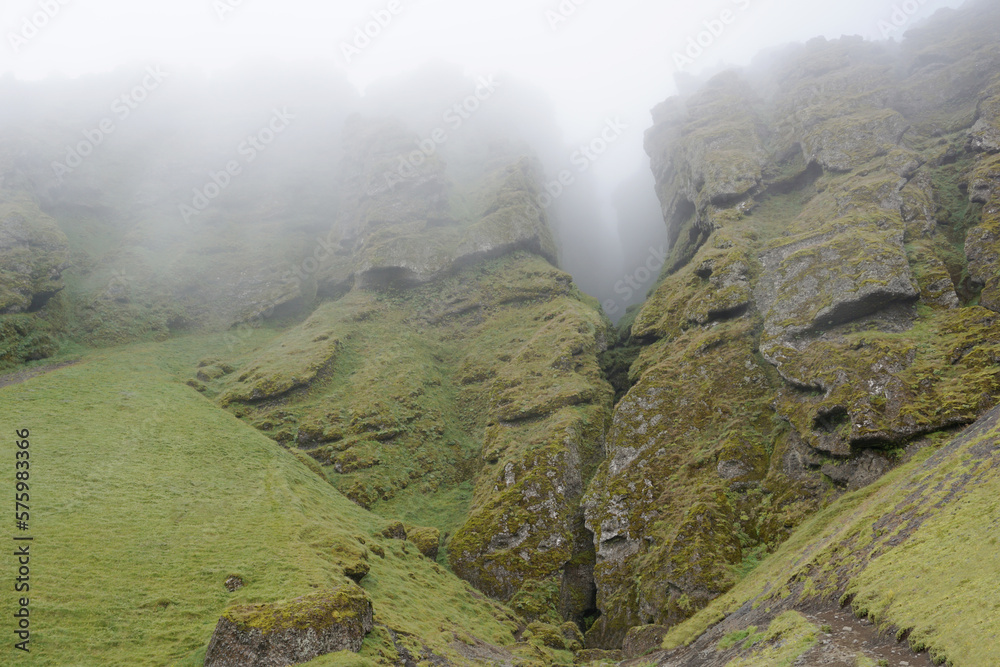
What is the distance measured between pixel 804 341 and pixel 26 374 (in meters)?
60.3

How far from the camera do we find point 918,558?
11789mm

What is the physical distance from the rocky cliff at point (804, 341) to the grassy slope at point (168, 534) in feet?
35.0

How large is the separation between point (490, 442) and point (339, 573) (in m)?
19.5

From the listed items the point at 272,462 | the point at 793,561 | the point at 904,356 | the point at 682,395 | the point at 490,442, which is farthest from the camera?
the point at 490,442

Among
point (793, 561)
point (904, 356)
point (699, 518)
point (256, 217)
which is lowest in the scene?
point (699, 518)

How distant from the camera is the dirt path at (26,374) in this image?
3906cm

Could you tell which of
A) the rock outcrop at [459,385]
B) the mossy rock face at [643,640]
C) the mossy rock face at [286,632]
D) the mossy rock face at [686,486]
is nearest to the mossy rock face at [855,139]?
the mossy rock face at [686,486]

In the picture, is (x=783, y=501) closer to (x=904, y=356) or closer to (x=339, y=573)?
(x=904, y=356)

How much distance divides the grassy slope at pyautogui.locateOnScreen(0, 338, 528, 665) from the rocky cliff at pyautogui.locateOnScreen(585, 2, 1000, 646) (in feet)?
35.0

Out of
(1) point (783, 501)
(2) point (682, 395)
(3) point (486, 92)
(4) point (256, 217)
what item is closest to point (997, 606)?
(1) point (783, 501)

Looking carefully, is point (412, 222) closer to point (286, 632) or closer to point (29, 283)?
point (29, 283)

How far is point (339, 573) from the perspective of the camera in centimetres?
1986

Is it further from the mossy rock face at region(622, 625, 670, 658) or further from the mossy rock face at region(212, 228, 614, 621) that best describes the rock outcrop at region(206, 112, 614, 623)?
the mossy rock face at region(622, 625, 670, 658)

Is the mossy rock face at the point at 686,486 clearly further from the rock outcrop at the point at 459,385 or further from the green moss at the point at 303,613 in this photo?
the green moss at the point at 303,613
